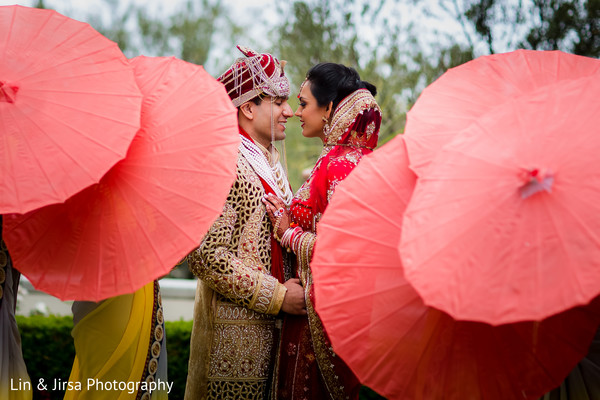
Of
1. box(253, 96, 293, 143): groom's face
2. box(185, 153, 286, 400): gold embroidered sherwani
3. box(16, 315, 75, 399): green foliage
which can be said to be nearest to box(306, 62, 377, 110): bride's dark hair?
box(253, 96, 293, 143): groom's face

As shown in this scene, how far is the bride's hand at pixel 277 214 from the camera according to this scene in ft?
10.9

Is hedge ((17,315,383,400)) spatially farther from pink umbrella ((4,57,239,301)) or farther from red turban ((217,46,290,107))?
pink umbrella ((4,57,239,301))

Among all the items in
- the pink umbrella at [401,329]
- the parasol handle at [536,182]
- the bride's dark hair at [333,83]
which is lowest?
the pink umbrella at [401,329]

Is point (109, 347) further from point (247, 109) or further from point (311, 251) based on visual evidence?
point (247, 109)

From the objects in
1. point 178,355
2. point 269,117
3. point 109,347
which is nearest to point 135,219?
point 109,347

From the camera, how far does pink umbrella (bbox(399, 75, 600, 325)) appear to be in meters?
1.66

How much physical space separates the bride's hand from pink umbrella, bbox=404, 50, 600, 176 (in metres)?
1.26

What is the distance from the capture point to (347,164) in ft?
10.7

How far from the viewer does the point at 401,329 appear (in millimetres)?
2107

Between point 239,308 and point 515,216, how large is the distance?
187 centimetres

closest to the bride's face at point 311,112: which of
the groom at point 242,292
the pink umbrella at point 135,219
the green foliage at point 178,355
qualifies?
the groom at point 242,292

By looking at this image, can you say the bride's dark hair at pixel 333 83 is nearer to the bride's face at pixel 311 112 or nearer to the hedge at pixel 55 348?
the bride's face at pixel 311 112

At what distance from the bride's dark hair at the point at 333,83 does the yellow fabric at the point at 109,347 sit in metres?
1.54

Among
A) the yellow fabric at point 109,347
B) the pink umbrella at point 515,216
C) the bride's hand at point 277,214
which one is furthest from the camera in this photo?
the bride's hand at point 277,214
